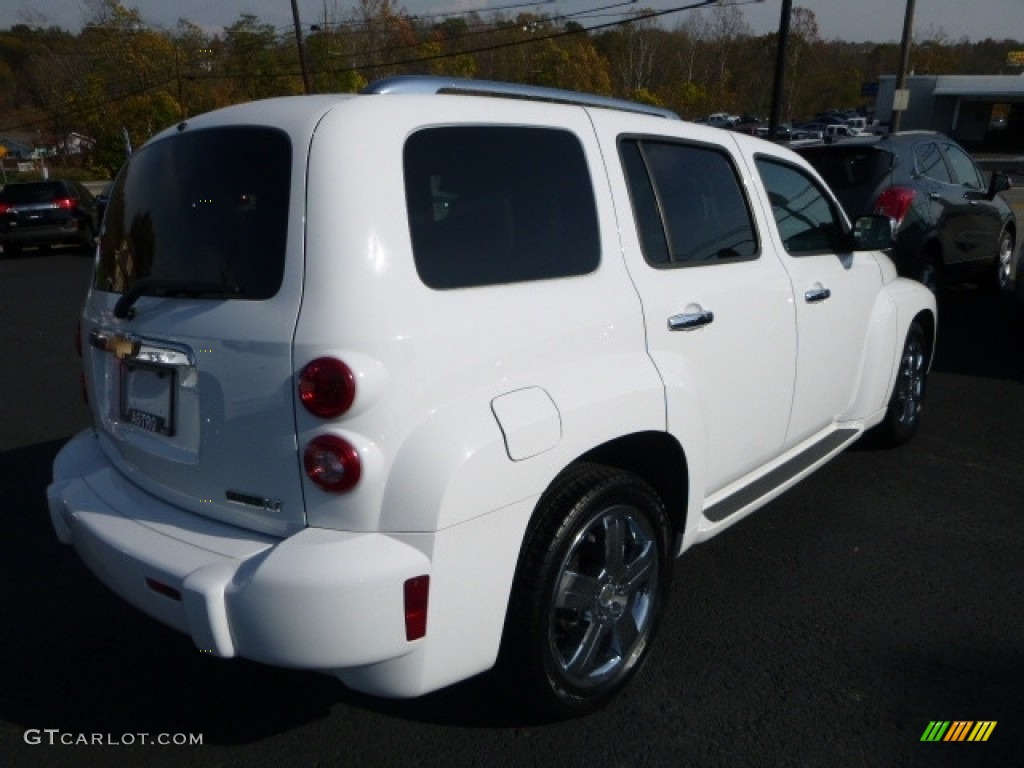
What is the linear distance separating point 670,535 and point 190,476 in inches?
60.9

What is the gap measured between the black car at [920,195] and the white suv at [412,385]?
546 centimetres

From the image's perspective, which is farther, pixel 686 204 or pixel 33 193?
pixel 33 193

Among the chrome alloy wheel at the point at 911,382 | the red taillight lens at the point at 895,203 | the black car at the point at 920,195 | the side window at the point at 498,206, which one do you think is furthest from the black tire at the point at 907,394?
the red taillight lens at the point at 895,203

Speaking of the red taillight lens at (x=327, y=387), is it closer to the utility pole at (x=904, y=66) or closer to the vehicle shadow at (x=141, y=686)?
the vehicle shadow at (x=141, y=686)

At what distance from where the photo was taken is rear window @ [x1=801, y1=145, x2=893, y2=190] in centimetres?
799

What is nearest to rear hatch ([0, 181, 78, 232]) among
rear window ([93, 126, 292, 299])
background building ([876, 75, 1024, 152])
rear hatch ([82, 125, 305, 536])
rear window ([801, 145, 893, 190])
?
rear window ([801, 145, 893, 190])

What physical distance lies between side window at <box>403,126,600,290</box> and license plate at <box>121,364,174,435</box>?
33.4 inches

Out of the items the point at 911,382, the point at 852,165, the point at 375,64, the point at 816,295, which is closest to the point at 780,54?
the point at 852,165

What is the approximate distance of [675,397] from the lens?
2820 millimetres

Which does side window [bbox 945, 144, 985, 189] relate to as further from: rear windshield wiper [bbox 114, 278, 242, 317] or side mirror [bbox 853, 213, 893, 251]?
rear windshield wiper [bbox 114, 278, 242, 317]

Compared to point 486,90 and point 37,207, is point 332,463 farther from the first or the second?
point 37,207

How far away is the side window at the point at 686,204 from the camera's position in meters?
2.95

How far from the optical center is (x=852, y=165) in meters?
8.07

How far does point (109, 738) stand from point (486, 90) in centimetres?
233
